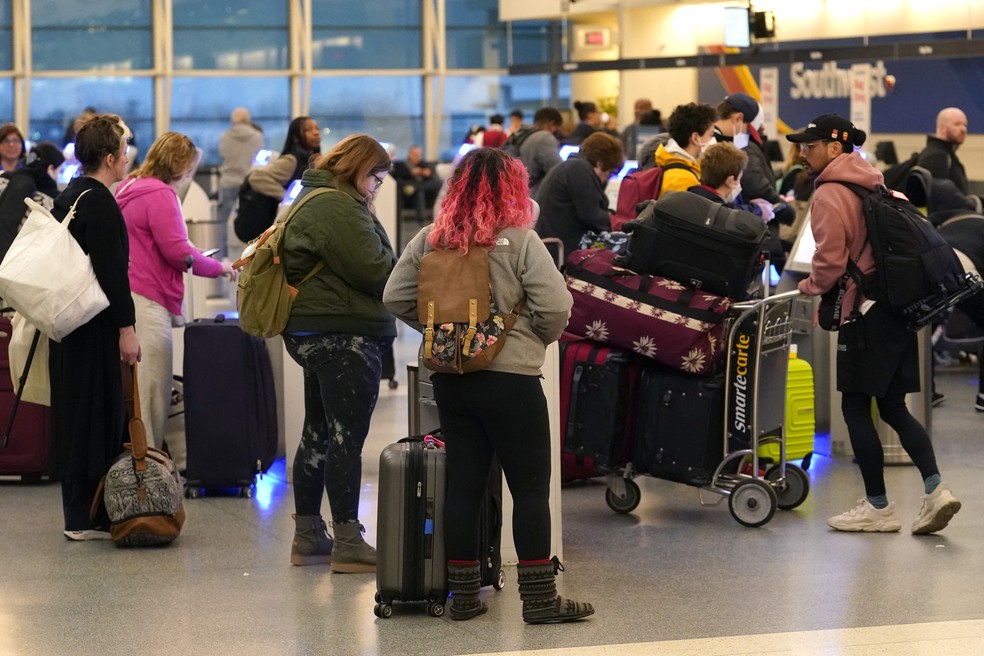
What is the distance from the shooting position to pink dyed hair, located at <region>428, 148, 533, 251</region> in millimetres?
4094

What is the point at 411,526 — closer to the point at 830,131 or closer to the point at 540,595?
the point at 540,595

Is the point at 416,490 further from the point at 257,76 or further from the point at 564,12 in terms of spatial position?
the point at 257,76

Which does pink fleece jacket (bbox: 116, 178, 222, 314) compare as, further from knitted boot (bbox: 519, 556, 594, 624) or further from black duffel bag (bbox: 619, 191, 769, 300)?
knitted boot (bbox: 519, 556, 594, 624)

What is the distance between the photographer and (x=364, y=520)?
5.74 m

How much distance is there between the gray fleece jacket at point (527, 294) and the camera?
160 inches

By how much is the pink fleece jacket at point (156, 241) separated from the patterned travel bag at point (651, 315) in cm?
161

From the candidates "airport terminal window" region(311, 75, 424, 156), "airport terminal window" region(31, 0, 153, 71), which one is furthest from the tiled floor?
"airport terminal window" region(311, 75, 424, 156)

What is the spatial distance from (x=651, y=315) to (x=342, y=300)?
1298mm

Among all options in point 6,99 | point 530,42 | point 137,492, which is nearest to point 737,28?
point 530,42

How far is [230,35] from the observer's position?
21812 millimetres

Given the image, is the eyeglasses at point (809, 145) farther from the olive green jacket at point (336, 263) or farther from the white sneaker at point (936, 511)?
the olive green jacket at point (336, 263)

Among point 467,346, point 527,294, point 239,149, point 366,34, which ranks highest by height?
point 366,34

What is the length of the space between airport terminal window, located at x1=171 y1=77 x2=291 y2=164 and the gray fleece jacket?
1809 centimetres

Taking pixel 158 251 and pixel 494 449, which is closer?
pixel 494 449
